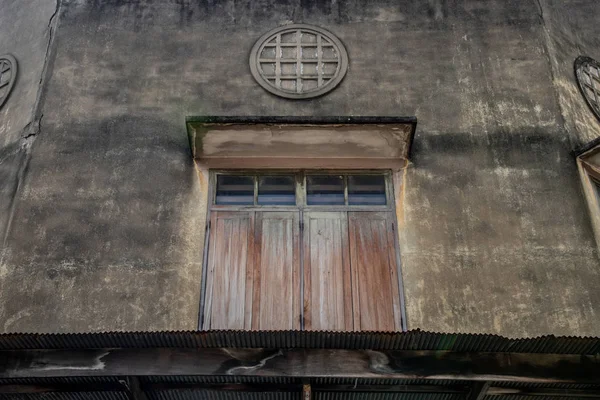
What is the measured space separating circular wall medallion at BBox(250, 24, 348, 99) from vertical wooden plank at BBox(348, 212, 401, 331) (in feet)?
6.85

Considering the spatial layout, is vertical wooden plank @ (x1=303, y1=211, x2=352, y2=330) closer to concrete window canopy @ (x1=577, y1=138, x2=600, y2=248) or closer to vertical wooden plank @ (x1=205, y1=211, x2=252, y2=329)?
vertical wooden plank @ (x1=205, y1=211, x2=252, y2=329)

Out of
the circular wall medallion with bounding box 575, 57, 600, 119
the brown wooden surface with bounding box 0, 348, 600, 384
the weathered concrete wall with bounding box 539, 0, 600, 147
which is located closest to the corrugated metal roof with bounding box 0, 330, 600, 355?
the brown wooden surface with bounding box 0, 348, 600, 384

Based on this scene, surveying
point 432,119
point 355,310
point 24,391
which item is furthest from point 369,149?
point 24,391

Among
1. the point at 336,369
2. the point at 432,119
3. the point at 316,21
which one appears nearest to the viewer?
the point at 336,369

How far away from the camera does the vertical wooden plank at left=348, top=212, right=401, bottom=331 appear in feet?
29.9

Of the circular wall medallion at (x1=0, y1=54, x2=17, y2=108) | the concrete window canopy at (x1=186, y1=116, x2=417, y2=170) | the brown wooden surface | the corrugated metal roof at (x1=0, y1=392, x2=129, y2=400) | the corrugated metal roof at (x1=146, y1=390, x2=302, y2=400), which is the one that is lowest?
the corrugated metal roof at (x1=146, y1=390, x2=302, y2=400)

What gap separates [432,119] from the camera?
10.5m

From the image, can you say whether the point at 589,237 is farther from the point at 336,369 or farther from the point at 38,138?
the point at 38,138

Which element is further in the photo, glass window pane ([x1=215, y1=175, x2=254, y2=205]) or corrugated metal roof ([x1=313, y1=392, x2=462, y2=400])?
glass window pane ([x1=215, y1=175, x2=254, y2=205])

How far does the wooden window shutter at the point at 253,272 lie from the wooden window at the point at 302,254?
0.01 meters

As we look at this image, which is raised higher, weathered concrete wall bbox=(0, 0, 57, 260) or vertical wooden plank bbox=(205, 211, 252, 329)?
weathered concrete wall bbox=(0, 0, 57, 260)

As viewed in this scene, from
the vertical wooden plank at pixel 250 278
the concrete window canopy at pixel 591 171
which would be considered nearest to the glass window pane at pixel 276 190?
the vertical wooden plank at pixel 250 278

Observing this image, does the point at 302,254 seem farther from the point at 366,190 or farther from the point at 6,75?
the point at 6,75

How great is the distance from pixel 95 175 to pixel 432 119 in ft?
14.8
